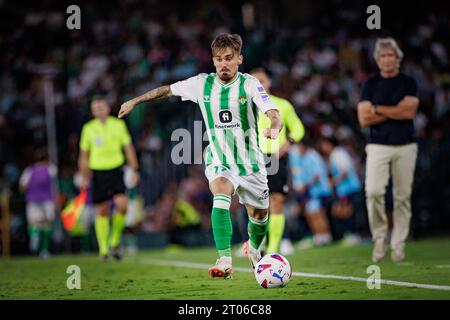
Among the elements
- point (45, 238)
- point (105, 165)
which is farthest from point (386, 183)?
point (45, 238)

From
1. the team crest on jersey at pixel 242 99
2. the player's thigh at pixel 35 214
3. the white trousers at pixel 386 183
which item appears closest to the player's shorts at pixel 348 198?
the player's thigh at pixel 35 214

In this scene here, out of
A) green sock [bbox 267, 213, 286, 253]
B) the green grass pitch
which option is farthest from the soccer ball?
green sock [bbox 267, 213, 286, 253]

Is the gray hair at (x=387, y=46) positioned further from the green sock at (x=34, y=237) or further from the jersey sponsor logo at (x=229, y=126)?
the green sock at (x=34, y=237)

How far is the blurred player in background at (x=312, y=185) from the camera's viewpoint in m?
17.6

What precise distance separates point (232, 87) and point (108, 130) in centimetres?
615

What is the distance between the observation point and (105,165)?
14047mm

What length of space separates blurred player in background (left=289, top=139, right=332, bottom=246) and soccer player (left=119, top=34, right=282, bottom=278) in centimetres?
900

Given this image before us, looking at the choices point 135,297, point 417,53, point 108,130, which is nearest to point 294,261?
point 108,130

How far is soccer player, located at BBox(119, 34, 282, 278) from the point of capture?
813 centimetres

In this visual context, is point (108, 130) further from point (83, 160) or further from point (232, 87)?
point (232, 87)

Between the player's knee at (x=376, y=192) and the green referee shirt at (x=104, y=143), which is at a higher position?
the green referee shirt at (x=104, y=143)

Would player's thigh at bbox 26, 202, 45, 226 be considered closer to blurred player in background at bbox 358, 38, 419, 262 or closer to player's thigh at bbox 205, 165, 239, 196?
blurred player in background at bbox 358, 38, 419, 262

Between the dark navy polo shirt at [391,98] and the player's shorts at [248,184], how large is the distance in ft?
8.90

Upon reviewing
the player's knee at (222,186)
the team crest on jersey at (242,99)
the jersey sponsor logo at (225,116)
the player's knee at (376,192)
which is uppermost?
the team crest on jersey at (242,99)
